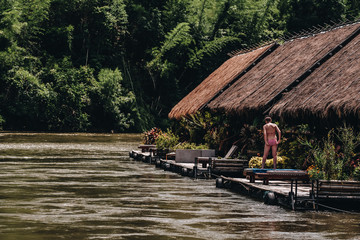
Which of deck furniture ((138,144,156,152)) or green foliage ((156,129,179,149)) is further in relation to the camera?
deck furniture ((138,144,156,152))

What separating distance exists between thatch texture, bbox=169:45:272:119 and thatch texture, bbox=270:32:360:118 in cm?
889

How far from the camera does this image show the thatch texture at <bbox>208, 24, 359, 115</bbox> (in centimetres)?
2535

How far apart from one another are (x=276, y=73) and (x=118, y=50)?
47.5 m

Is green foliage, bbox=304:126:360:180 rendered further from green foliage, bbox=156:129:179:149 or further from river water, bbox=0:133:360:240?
green foliage, bbox=156:129:179:149

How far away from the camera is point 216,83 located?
3522cm

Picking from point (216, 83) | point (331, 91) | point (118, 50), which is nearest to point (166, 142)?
point (216, 83)

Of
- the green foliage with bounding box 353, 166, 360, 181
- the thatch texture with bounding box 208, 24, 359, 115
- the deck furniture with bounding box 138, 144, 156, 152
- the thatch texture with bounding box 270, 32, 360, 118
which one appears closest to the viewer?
the green foliage with bounding box 353, 166, 360, 181

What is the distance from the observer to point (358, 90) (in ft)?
63.6

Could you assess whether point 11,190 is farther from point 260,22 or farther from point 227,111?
point 260,22

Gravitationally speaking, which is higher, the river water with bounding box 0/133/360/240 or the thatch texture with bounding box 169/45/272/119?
the thatch texture with bounding box 169/45/272/119

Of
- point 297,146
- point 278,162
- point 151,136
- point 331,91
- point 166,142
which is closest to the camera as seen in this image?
point 331,91

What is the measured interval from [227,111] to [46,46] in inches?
1889

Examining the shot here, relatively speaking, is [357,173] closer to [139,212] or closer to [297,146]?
[297,146]

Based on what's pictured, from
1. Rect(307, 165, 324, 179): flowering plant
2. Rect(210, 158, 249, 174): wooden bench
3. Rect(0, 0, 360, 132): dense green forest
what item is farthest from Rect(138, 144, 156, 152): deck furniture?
Rect(0, 0, 360, 132): dense green forest
